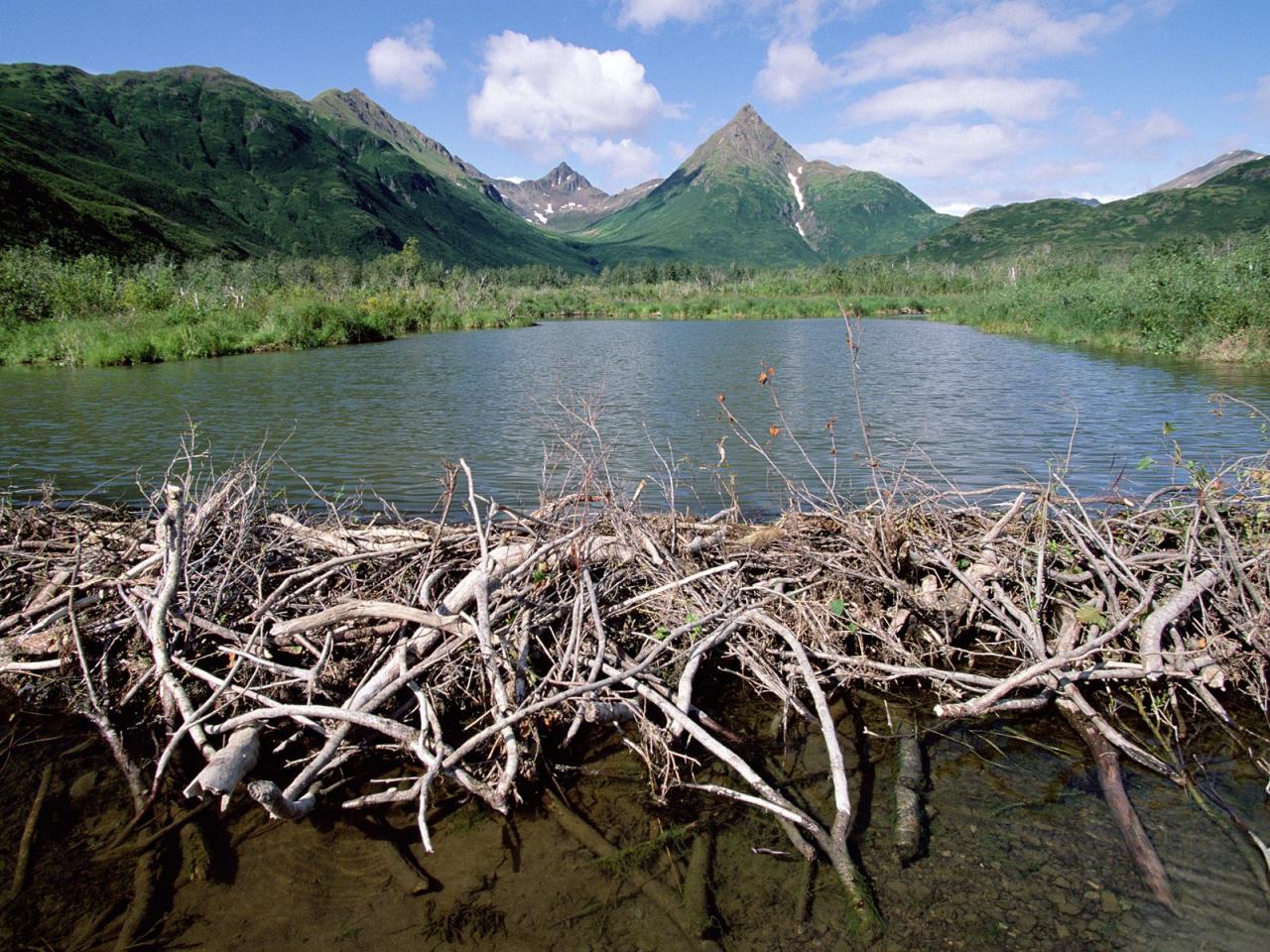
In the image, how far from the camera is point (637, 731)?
468cm

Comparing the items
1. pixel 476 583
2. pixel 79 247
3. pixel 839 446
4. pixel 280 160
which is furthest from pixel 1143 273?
pixel 280 160

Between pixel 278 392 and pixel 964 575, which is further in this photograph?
pixel 278 392

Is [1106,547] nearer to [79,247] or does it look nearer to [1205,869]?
[1205,869]

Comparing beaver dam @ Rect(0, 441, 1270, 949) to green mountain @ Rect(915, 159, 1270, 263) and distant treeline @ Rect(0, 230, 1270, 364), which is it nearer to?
distant treeline @ Rect(0, 230, 1270, 364)

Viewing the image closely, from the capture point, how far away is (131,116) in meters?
184

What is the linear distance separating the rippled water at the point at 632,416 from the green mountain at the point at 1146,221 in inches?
5831

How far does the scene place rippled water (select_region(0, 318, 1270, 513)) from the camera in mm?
11930

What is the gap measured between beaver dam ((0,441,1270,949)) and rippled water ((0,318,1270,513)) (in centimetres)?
144

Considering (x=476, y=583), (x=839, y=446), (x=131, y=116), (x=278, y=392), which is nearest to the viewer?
(x=476, y=583)

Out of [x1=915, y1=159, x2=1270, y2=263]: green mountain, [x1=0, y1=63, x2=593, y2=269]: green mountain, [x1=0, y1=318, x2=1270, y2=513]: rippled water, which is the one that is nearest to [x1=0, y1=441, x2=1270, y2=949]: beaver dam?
[x1=0, y1=318, x2=1270, y2=513]: rippled water

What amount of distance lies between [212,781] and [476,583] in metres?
1.61

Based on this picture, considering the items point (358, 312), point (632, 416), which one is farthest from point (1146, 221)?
point (632, 416)

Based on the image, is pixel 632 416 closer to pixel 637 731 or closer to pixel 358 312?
pixel 637 731

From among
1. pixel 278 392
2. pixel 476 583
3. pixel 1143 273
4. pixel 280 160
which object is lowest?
pixel 278 392
